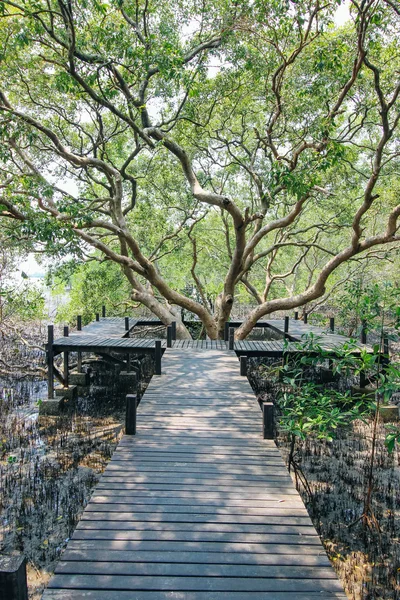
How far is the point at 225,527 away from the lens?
10.8ft

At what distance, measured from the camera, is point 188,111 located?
10188mm

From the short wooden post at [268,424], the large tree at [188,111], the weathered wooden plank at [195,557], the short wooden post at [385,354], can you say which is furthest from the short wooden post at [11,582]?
the large tree at [188,111]

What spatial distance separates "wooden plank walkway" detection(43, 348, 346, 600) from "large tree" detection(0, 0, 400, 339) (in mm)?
4235

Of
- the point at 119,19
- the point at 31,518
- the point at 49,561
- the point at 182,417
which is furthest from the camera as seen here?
the point at 119,19

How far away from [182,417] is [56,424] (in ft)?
11.6

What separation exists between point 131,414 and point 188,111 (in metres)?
7.77

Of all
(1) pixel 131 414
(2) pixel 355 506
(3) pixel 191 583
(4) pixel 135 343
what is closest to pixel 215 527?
(3) pixel 191 583

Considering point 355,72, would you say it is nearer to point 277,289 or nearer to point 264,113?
point 264,113

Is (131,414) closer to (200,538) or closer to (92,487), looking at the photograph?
(92,487)

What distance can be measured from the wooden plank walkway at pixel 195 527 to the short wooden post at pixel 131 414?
15 centimetres

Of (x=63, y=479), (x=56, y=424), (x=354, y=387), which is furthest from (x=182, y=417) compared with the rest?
(x=354, y=387)

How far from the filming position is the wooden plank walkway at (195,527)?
105 inches

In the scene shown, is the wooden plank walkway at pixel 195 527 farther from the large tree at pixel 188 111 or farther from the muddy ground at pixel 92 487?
the large tree at pixel 188 111

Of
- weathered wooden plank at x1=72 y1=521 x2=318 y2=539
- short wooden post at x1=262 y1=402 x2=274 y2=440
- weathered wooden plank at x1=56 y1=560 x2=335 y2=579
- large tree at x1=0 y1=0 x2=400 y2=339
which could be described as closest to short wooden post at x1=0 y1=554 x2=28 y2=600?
weathered wooden plank at x1=56 y1=560 x2=335 y2=579
